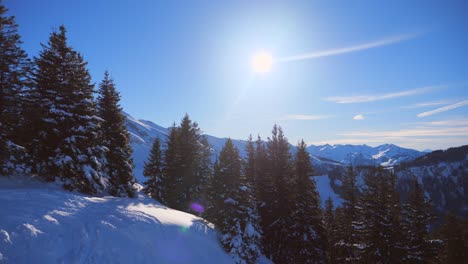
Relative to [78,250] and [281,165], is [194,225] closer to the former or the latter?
[78,250]

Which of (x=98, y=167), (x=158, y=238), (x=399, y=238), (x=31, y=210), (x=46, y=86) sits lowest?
(x=399, y=238)

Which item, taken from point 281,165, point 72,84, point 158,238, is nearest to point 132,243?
point 158,238

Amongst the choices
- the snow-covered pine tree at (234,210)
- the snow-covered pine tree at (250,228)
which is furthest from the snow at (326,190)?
the snow-covered pine tree at (234,210)

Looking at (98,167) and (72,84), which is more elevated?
(72,84)

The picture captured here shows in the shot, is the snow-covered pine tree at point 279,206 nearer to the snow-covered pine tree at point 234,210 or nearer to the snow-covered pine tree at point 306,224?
the snow-covered pine tree at point 306,224

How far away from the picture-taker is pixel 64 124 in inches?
651

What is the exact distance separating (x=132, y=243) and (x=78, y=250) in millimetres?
2352

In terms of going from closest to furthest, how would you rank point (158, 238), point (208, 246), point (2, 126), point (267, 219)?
point (158, 238)
point (2, 126)
point (208, 246)
point (267, 219)

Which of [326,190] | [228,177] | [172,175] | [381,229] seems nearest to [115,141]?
[172,175]

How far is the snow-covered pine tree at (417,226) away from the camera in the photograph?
1762 cm

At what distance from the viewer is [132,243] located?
1123cm

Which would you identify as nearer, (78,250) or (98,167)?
(78,250)

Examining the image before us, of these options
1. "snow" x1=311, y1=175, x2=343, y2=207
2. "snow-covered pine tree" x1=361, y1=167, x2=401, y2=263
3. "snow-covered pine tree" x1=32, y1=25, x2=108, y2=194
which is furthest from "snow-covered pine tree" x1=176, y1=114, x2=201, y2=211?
"snow" x1=311, y1=175, x2=343, y2=207

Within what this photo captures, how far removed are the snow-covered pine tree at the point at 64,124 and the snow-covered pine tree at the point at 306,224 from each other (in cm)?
1622
